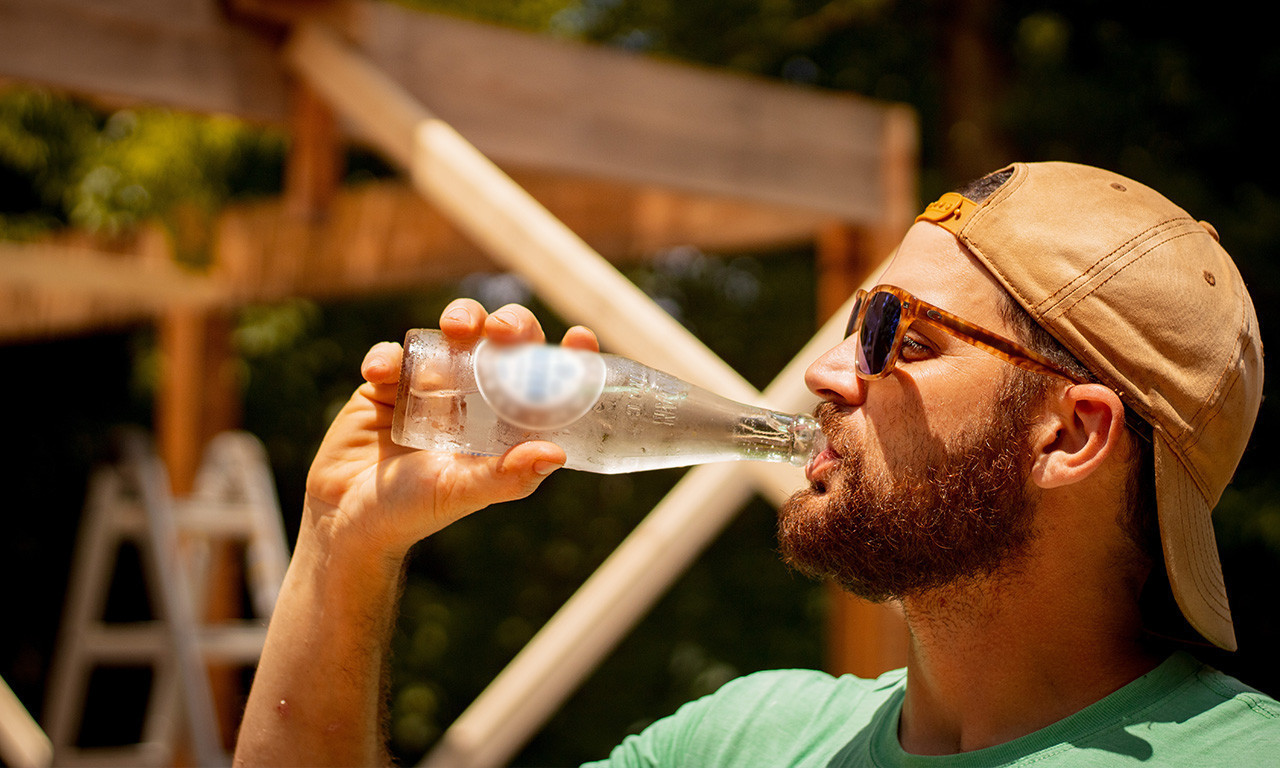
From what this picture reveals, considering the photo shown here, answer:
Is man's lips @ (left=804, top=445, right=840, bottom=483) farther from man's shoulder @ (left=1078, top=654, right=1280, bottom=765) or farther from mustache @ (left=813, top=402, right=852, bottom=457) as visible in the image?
man's shoulder @ (left=1078, top=654, right=1280, bottom=765)

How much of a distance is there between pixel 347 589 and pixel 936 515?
31.1 inches

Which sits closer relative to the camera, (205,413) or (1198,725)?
(1198,725)

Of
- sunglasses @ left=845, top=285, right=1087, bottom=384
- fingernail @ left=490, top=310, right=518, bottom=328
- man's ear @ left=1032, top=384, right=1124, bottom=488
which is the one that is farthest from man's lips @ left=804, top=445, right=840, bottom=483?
fingernail @ left=490, top=310, right=518, bottom=328

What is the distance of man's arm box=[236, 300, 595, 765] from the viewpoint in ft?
4.79

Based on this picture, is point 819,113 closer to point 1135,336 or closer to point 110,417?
point 1135,336

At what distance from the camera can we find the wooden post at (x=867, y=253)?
3.26m

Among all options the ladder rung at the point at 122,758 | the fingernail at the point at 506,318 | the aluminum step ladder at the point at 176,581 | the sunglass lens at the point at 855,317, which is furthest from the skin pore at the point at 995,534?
the ladder rung at the point at 122,758

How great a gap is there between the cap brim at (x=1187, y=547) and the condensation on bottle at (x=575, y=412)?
442 millimetres

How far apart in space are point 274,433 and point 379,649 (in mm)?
6703

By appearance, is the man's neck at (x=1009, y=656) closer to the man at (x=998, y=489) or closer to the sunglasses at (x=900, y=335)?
the man at (x=998, y=489)

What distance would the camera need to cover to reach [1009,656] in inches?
57.3

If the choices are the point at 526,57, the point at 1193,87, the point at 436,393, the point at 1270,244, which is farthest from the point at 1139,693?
the point at 1193,87

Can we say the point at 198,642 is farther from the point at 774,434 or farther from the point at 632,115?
the point at 774,434

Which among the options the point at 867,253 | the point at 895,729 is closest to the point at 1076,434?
the point at 895,729
